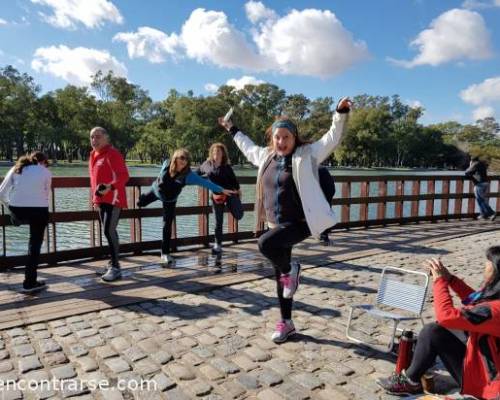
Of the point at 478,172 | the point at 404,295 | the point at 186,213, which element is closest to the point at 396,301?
the point at 404,295

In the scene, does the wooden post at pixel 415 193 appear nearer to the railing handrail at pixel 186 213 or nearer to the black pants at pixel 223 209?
the railing handrail at pixel 186 213

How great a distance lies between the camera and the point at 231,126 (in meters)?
4.22

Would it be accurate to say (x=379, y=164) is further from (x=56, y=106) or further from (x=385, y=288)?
(x=385, y=288)

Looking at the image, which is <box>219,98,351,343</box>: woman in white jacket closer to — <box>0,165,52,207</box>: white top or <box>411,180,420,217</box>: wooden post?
<box>0,165,52,207</box>: white top

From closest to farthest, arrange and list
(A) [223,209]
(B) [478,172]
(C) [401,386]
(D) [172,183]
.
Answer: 1. (C) [401,386]
2. (D) [172,183]
3. (A) [223,209]
4. (B) [478,172]

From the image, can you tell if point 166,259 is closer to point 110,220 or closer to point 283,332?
point 110,220

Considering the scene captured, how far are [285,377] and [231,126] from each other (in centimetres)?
236

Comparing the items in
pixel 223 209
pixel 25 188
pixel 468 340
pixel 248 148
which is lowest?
pixel 468 340

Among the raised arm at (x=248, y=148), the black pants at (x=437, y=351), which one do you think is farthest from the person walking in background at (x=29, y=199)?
the black pants at (x=437, y=351)

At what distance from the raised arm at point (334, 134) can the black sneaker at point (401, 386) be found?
161cm

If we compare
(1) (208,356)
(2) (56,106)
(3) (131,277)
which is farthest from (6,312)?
(2) (56,106)

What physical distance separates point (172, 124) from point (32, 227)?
7335 centimetres

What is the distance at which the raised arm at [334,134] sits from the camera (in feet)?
10.0

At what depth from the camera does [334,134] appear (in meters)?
3.13
